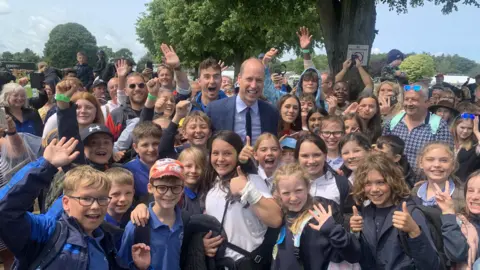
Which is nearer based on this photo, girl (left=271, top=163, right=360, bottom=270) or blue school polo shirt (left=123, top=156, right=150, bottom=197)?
girl (left=271, top=163, right=360, bottom=270)

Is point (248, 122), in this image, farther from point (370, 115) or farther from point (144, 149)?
point (370, 115)

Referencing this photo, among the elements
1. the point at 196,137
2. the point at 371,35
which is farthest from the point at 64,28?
the point at 196,137

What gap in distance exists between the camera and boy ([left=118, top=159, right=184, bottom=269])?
319 centimetres

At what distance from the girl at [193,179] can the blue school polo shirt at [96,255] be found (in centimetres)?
97

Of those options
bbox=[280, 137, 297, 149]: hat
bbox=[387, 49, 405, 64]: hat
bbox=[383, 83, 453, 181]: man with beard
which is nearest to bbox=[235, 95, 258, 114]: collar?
bbox=[280, 137, 297, 149]: hat

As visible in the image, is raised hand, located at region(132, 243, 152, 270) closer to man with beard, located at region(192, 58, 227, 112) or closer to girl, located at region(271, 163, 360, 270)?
girl, located at region(271, 163, 360, 270)

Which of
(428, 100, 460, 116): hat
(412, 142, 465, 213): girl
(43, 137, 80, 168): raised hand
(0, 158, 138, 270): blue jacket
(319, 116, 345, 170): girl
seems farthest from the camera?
(428, 100, 460, 116): hat

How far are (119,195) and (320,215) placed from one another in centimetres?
149

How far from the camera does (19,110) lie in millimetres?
6031

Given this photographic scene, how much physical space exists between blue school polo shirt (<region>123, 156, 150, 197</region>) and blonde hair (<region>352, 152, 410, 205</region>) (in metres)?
1.75

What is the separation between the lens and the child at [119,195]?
350 cm

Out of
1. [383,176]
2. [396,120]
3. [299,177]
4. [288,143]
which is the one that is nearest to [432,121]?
[396,120]

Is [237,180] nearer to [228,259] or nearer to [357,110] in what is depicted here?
[228,259]

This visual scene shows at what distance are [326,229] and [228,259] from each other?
2.60 feet
